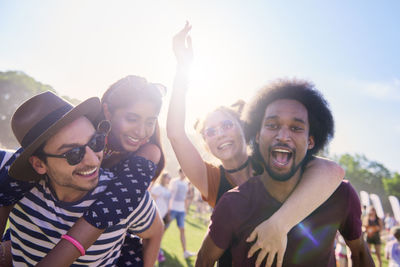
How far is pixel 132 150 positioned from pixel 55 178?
0.69 meters

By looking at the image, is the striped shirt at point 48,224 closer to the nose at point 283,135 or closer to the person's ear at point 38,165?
the person's ear at point 38,165

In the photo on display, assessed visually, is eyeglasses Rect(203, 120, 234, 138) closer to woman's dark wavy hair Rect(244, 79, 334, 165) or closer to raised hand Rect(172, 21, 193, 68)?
woman's dark wavy hair Rect(244, 79, 334, 165)

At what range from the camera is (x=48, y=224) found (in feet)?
5.83

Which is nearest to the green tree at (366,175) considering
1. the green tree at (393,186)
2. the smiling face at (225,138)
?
the green tree at (393,186)

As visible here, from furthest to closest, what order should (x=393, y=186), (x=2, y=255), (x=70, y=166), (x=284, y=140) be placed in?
(x=393, y=186) < (x=2, y=255) < (x=284, y=140) < (x=70, y=166)

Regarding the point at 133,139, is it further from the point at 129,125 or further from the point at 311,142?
the point at 311,142

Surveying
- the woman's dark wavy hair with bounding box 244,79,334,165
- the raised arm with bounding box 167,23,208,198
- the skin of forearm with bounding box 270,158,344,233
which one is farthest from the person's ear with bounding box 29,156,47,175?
the woman's dark wavy hair with bounding box 244,79,334,165

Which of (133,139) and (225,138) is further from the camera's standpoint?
(225,138)

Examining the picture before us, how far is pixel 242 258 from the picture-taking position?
1785 millimetres

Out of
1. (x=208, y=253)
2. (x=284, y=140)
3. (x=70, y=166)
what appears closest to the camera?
(x=70, y=166)

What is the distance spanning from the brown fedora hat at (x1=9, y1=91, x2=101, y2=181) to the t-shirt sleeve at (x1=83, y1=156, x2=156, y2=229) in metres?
0.52

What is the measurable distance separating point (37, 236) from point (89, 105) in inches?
40.6

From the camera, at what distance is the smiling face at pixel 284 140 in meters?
2.01

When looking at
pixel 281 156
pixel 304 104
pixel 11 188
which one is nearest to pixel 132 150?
pixel 11 188
